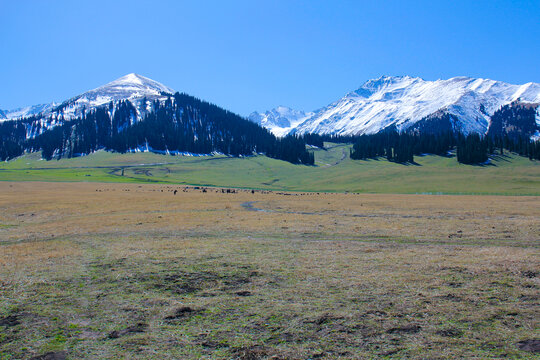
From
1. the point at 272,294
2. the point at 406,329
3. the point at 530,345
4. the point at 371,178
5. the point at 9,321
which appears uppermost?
the point at 371,178

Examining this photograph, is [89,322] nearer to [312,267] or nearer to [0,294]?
[0,294]

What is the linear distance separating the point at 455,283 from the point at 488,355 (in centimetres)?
659

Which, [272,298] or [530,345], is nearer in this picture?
[530,345]

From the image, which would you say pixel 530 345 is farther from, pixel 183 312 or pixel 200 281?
pixel 200 281

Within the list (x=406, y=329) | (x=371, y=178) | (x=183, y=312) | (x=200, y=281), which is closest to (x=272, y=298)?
(x=183, y=312)

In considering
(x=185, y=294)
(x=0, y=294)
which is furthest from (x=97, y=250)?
(x=185, y=294)

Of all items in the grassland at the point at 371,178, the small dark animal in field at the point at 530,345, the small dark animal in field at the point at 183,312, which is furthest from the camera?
the grassland at the point at 371,178

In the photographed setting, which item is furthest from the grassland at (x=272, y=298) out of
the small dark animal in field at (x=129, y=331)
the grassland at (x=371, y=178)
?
the grassland at (x=371, y=178)

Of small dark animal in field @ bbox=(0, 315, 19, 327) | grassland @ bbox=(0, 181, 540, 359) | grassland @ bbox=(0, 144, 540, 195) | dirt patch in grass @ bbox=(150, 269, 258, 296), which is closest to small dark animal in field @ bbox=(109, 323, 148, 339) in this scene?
grassland @ bbox=(0, 181, 540, 359)

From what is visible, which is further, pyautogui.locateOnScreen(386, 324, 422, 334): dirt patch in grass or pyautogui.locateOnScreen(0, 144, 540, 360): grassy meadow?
pyautogui.locateOnScreen(386, 324, 422, 334): dirt patch in grass

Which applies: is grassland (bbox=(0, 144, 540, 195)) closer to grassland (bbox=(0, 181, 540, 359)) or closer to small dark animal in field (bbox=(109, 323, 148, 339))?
grassland (bbox=(0, 181, 540, 359))

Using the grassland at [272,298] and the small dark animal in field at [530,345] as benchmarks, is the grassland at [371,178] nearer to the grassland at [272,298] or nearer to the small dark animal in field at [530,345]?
the grassland at [272,298]

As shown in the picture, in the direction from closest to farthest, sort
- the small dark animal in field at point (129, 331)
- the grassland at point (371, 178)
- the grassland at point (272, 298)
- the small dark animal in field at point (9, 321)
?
the grassland at point (272, 298)
the small dark animal in field at point (129, 331)
the small dark animal in field at point (9, 321)
the grassland at point (371, 178)

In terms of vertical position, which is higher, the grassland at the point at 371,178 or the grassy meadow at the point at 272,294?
the grassland at the point at 371,178
